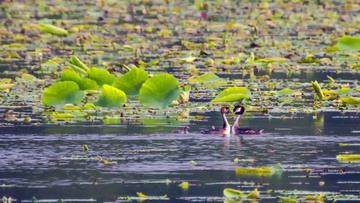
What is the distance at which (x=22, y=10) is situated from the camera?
25.6m

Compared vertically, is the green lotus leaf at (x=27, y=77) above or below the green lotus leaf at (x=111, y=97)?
above

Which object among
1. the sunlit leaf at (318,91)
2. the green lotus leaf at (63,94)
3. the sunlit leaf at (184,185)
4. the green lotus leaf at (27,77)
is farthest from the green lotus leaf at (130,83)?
the sunlit leaf at (184,185)

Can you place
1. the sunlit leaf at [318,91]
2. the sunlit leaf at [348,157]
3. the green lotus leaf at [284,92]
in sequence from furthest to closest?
1. the green lotus leaf at [284,92]
2. the sunlit leaf at [318,91]
3. the sunlit leaf at [348,157]

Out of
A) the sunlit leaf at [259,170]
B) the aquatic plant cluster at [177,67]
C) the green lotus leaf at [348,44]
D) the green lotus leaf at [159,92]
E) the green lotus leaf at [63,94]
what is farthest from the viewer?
the green lotus leaf at [348,44]

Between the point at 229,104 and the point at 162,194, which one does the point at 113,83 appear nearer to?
the point at 229,104

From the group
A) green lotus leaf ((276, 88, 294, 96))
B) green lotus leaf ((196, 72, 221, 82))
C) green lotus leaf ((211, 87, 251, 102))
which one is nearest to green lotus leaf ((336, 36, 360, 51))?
green lotus leaf ((196, 72, 221, 82))

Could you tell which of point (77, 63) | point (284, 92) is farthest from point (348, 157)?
point (77, 63)

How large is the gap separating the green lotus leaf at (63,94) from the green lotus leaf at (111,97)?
278mm

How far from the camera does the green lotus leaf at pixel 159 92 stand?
10000 millimetres

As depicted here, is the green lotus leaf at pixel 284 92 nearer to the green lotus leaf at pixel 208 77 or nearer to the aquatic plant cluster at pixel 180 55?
the aquatic plant cluster at pixel 180 55

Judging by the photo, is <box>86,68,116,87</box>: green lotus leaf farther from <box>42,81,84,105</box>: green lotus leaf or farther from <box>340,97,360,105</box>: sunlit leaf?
<box>340,97,360,105</box>: sunlit leaf

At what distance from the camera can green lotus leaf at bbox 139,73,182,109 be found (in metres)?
10.0

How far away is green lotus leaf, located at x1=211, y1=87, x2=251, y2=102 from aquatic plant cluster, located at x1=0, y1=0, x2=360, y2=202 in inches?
0.5

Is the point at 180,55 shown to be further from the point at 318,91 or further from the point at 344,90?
the point at 318,91
